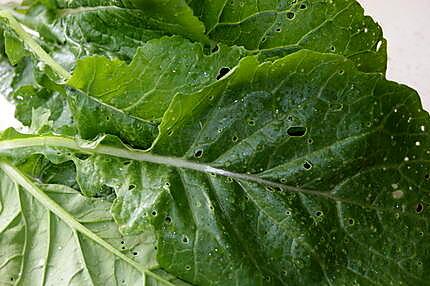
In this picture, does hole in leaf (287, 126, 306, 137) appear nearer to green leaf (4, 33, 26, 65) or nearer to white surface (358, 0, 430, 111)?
green leaf (4, 33, 26, 65)

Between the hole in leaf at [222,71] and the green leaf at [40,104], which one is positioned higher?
the hole in leaf at [222,71]

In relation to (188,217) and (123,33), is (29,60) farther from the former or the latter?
(188,217)

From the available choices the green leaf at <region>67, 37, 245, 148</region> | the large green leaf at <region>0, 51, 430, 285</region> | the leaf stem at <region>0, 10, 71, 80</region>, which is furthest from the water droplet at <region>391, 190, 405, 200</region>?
the leaf stem at <region>0, 10, 71, 80</region>

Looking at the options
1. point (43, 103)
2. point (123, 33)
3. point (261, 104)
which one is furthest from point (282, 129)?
point (43, 103)

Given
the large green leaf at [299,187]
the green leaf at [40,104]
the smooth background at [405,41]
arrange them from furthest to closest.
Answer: the smooth background at [405,41] → the green leaf at [40,104] → the large green leaf at [299,187]

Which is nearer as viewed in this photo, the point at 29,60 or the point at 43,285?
the point at 43,285

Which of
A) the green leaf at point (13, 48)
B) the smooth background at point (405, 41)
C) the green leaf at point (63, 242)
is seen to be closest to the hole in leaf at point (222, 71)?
the green leaf at point (63, 242)

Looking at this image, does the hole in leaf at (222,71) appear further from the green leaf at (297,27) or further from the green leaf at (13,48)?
the green leaf at (13,48)
